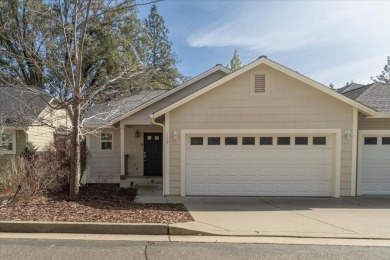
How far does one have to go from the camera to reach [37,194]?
8.60 metres

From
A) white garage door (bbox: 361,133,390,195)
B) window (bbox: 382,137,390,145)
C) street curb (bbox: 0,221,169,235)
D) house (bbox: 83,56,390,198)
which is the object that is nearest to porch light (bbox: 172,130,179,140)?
house (bbox: 83,56,390,198)

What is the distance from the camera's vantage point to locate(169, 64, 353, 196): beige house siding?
10047 mm

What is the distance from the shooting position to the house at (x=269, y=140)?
32.9 ft

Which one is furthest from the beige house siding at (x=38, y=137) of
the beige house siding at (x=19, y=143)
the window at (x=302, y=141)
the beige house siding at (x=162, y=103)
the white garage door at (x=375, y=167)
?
the white garage door at (x=375, y=167)

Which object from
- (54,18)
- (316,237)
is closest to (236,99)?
(316,237)

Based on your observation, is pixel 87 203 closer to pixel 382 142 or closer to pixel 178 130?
pixel 178 130

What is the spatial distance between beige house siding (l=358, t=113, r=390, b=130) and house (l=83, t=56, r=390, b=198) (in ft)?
0.11

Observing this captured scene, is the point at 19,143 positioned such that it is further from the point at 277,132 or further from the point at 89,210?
the point at 277,132

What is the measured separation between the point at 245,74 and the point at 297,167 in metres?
3.79

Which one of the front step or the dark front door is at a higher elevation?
the dark front door

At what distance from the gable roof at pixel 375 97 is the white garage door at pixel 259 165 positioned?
97.2 inches

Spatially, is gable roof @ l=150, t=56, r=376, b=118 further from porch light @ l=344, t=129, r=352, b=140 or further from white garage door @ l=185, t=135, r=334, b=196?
white garage door @ l=185, t=135, r=334, b=196

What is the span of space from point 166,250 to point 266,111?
21.4ft

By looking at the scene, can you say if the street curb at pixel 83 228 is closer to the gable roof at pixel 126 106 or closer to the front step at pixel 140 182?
the gable roof at pixel 126 106
